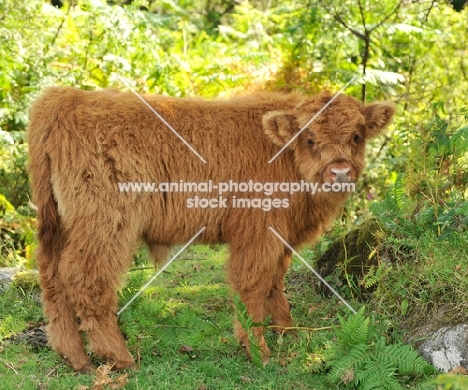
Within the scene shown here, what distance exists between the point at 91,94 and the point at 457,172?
134 inches

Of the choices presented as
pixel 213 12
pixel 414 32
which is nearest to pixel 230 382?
pixel 414 32

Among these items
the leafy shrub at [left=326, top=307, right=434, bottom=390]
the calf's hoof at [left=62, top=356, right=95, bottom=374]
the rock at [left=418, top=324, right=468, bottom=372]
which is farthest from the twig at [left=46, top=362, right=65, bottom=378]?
the rock at [left=418, top=324, right=468, bottom=372]

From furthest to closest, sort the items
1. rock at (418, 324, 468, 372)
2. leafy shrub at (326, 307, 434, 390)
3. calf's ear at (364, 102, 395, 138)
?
calf's ear at (364, 102, 395, 138) < rock at (418, 324, 468, 372) < leafy shrub at (326, 307, 434, 390)

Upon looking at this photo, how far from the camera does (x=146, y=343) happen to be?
5816mm

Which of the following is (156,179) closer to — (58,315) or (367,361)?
(58,315)

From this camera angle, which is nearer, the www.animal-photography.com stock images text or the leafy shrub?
the leafy shrub

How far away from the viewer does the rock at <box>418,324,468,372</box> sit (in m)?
4.96

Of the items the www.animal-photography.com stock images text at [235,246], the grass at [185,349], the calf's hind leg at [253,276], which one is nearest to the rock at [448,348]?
the www.animal-photography.com stock images text at [235,246]

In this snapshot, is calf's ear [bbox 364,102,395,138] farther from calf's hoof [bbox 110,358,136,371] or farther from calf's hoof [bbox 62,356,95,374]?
calf's hoof [bbox 62,356,95,374]

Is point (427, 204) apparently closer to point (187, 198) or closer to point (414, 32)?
point (187, 198)

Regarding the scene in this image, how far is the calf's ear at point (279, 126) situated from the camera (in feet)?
18.4

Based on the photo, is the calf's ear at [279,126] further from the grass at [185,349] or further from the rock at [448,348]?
the rock at [448,348]

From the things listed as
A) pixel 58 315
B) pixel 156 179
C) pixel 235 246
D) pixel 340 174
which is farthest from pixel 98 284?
pixel 340 174

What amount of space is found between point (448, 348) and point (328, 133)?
6.29 feet
